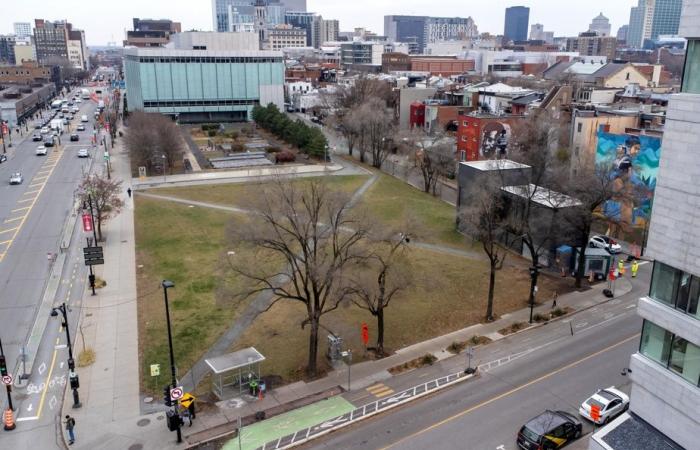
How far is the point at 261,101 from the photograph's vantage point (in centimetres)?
13325

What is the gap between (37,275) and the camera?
44.4m

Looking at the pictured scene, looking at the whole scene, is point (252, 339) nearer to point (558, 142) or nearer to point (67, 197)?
point (67, 197)

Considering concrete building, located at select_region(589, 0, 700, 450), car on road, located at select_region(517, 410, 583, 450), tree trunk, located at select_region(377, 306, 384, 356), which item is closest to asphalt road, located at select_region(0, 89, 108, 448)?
tree trunk, located at select_region(377, 306, 384, 356)

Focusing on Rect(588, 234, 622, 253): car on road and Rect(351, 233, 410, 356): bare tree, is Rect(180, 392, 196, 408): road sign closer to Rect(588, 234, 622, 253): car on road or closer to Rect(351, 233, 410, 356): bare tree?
Rect(351, 233, 410, 356): bare tree

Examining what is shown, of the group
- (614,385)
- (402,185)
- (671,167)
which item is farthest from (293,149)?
(671,167)

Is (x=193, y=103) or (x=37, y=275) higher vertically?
(x=193, y=103)

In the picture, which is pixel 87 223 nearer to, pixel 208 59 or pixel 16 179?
pixel 16 179

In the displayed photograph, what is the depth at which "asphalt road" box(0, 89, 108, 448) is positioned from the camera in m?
27.9

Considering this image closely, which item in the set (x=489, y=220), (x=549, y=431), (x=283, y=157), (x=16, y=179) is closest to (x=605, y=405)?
(x=549, y=431)

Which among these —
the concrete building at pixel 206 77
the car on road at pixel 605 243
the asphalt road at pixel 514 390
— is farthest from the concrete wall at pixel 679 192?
the concrete building at pixel 206 77

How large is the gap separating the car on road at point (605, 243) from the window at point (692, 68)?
98.8 ft

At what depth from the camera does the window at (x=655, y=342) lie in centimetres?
2042

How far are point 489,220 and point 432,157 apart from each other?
31.6 m

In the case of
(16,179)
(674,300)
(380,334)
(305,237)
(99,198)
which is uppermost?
(674,300)
